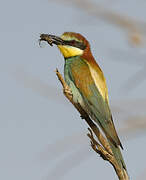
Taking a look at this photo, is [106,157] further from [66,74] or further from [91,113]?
[66,74]

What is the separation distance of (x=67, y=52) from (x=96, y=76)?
0.28m

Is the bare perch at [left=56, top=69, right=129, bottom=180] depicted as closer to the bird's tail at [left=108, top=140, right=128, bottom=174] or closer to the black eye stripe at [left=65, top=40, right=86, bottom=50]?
the bird's tail at [left=108, top=140, right=128, bottom=174]

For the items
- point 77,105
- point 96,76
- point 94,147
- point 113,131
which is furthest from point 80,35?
point 94,147

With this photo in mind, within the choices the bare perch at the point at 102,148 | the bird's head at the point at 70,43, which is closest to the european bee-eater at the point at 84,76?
the bird's head at the point at 70,43

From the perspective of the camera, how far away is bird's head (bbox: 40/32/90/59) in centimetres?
258

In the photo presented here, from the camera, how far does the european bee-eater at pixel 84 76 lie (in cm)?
239

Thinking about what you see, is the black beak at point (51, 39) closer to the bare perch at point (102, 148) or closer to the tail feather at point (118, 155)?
the bare perch at point (102, 148)

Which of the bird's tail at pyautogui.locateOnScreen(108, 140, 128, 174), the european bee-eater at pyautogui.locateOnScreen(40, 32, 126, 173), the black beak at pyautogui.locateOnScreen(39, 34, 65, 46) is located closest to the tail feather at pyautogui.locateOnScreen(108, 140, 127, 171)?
the bird's tail at pyautogui.locateOnScreen(108, 140, 128, 174)

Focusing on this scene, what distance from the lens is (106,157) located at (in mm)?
1781

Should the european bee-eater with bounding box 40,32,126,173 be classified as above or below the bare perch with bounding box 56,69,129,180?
above

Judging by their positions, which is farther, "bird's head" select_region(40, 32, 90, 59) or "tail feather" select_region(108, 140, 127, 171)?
"bird's head" select_region(40, 32, 90, 59)

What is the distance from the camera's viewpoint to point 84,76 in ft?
8.54

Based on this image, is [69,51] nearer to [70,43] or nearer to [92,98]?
[70,43]

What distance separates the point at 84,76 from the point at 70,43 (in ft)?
0.78
